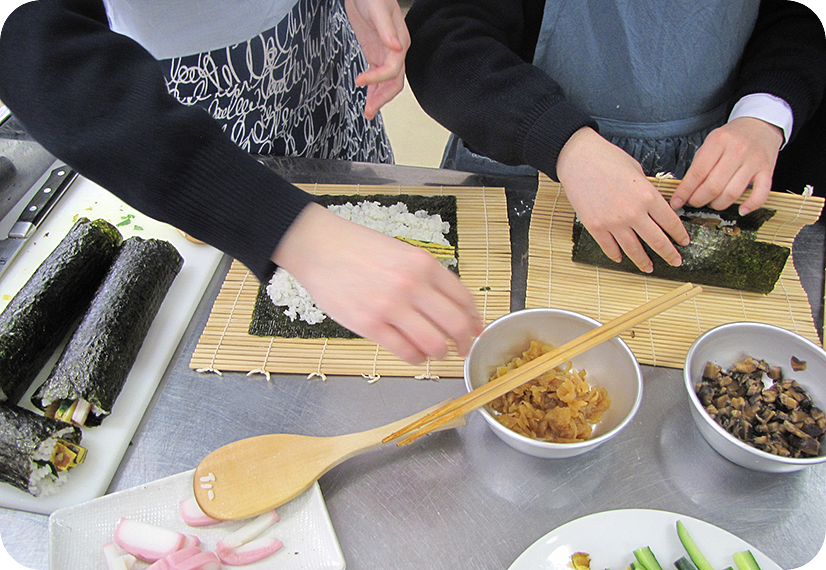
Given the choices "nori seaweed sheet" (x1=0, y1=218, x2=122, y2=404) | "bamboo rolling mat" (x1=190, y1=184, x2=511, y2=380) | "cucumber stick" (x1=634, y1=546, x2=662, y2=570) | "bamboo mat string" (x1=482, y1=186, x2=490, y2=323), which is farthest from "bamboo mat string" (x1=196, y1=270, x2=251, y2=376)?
"cucumber stick" (x1=634, y1=546, x2=662, y2=570)

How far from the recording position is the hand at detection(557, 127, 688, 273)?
916 mm

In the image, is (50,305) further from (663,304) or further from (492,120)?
(663,304)

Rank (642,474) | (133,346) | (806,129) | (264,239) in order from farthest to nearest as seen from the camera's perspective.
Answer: (806,129) → (133,346) → (642,474) → (264,239)

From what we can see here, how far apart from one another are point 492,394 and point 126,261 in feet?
2.55

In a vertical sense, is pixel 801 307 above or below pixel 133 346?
below

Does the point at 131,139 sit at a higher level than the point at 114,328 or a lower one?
higher

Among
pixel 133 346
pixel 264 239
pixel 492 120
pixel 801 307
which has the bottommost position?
pixel 801 307

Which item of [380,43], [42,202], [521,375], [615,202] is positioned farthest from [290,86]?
[521,375]

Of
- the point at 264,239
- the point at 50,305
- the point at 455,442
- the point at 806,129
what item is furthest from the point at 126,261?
the point at 806,129

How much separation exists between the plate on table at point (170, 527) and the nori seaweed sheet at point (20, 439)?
0.32 feet

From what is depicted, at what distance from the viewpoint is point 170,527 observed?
78cm

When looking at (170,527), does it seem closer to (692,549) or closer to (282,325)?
(282,325)

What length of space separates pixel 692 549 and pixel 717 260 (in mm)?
557

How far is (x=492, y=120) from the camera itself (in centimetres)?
105
